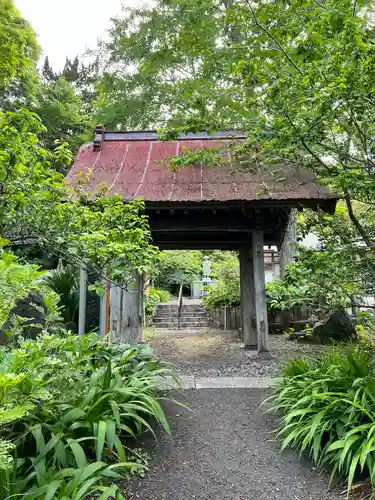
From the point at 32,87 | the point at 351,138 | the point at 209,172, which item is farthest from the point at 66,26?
the point at 351,138

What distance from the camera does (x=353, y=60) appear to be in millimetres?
2633

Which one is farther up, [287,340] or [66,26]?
[66,26]

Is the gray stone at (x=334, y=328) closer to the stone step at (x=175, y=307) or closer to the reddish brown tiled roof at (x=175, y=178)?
the reddish brown tiled roof at (x=175, y=178)

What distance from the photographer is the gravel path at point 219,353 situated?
5.11 meters

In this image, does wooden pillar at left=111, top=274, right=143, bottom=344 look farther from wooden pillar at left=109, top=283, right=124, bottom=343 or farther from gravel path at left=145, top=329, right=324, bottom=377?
gravel path at left=145, top=329, right=324, bottom=377

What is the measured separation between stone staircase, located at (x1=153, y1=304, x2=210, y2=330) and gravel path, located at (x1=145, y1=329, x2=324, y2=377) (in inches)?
74.9

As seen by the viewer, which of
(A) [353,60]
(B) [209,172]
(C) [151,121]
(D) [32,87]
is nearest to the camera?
(A) [353,60]

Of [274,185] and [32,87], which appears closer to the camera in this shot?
[274,185]

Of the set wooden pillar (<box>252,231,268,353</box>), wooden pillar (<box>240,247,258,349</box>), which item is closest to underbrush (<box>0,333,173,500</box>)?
wooden pillar (<box>252,231,268,353</box>)

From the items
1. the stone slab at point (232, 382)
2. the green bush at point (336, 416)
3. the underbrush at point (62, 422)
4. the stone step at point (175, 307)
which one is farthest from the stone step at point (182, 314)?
the underbrush at point (62, 422)

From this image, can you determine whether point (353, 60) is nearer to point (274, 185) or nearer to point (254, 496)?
point (274, 185)

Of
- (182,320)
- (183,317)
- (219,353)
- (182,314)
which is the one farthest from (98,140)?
(182,314)

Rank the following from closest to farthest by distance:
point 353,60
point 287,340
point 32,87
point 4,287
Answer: point 4,287 → point 353,60 → point 287,340 → point 32,87

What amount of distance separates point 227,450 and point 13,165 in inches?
107
